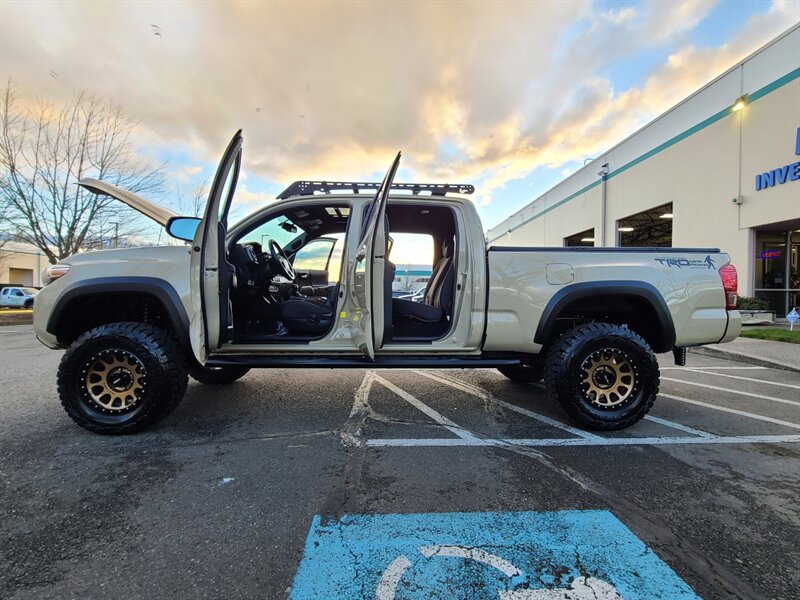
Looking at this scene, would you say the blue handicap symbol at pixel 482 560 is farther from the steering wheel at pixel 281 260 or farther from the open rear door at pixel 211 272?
the steering wheel at pixel 281 260

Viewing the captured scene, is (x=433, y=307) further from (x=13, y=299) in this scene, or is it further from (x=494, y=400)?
(x=13, y=299)

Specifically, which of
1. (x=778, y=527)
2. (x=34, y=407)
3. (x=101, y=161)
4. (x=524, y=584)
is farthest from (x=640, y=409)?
(x=101, y=161)

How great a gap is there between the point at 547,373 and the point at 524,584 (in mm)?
2059

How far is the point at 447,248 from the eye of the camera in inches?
186

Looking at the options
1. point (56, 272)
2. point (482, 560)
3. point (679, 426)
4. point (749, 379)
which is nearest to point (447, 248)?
point (679, 426)

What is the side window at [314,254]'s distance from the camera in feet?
16.2

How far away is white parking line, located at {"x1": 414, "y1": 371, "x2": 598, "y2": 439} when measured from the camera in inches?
143

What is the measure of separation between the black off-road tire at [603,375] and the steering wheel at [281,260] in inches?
114

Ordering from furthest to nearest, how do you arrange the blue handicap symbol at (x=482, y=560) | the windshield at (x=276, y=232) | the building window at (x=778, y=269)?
the building window at (x=778, y=269), the windshield at (x=276, y=232), the blue handicap symbol at (x=482, y=560)

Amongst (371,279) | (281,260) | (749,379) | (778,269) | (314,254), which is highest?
(778,269)

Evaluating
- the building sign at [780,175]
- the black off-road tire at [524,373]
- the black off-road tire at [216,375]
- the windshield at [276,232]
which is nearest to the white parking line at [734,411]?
the black off-road tire at [524,373]

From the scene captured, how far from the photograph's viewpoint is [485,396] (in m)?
4.75

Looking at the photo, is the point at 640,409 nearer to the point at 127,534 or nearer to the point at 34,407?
the point at 127,534

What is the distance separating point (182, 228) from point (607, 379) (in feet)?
12.7
